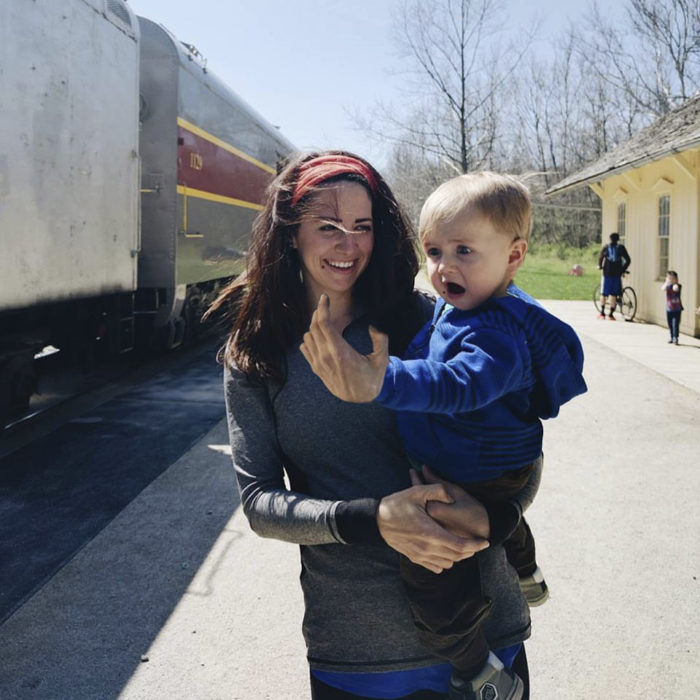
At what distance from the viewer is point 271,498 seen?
1696 millimetres

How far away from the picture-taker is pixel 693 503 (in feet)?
17.8

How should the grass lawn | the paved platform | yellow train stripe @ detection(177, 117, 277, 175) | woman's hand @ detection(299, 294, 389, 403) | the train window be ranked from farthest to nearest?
1. the grass lawn
2. the paved platform
3. yellow train stripe @ detection(177, 117, 277, 175)
4. the train window
5. woman's hand @ detection(299, 294, 389, 403)

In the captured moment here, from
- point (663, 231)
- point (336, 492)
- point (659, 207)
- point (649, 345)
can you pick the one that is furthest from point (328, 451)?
point (659, 207)

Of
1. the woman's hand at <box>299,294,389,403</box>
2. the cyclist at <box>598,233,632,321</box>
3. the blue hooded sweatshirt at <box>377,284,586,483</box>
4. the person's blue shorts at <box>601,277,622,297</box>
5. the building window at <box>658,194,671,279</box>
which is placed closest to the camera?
→ the woman's hand at <box>299,294,389,403</box>

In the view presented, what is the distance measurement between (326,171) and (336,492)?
0.72 meters

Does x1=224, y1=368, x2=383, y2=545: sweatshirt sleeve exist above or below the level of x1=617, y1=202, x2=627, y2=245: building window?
below

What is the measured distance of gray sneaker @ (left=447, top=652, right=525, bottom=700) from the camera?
1.70 metres

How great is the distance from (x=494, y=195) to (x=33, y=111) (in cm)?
503

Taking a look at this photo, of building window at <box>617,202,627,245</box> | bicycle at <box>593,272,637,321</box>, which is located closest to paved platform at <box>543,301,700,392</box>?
bicycle at <box>593,272,637,321</box>

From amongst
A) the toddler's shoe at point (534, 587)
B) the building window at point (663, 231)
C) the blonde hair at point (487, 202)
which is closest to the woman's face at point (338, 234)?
the blonde hair at point (487, 202)

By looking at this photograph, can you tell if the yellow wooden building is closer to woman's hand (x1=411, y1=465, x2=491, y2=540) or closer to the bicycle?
the bicycle

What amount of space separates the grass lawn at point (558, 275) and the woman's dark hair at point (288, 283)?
71.9ft

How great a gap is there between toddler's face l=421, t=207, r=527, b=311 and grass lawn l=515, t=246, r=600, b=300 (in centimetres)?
2210

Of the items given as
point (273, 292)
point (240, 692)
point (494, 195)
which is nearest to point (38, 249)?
point (240, 692)
